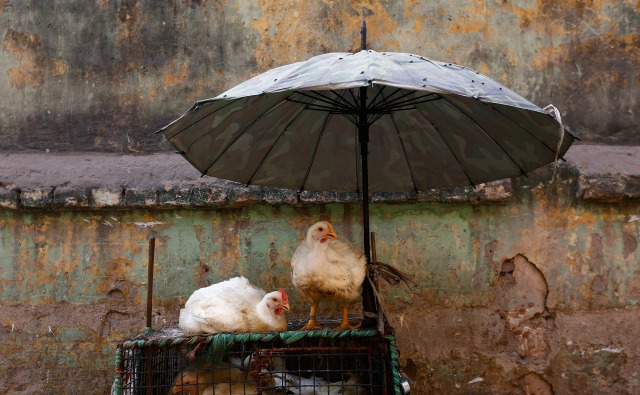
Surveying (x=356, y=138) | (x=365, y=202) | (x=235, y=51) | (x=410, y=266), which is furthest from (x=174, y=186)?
(x=410, y=266)

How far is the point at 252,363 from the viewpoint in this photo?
3.36 m

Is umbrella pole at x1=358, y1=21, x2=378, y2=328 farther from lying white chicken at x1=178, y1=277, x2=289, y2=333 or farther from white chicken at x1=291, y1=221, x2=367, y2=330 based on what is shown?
lying white chicken at x1=178, y1=277, x2=289, y2=333

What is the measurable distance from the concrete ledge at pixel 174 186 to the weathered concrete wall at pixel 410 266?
1 centimetres

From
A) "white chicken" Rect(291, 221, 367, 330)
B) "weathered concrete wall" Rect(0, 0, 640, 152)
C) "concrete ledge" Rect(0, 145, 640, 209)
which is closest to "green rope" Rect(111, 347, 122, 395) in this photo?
"white chicken" Rect(291, 221, 367, 330)

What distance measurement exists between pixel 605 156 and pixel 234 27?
2.43 metres

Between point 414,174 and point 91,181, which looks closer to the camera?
point 414,174

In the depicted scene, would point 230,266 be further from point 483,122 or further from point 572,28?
point 572,28

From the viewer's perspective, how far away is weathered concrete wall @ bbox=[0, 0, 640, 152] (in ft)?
15.5

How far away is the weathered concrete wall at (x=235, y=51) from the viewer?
186 inches

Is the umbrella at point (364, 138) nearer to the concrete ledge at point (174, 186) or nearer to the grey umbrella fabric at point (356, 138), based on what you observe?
the grey umbrella fabric at point (356, 138)

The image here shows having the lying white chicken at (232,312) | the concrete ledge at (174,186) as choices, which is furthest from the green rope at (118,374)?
the concrete ledge at (174,186)

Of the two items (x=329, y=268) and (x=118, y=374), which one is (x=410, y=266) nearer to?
(x=329, y=268)

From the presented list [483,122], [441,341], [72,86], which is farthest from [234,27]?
[441,341]

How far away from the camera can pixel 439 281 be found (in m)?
4.55
